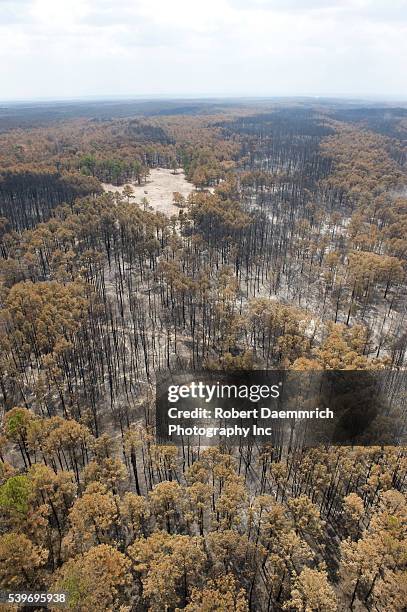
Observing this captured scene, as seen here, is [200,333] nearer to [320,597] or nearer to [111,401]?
[111,401]

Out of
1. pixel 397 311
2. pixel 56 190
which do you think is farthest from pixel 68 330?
pixel 56 190

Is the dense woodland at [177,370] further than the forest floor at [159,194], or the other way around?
the forest floor at [159,194]

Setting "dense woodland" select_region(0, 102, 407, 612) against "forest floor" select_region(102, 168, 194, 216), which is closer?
"dense woodland" select_region(0, 102, 407, 612)

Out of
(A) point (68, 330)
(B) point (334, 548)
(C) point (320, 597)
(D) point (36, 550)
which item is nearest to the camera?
(C) point (320, 597)

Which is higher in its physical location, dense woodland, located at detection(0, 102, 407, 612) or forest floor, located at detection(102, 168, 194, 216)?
forest floor, located at detection(102, 168, 194, 216)

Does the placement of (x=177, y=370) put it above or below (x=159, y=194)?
below

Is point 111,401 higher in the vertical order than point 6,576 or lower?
lower

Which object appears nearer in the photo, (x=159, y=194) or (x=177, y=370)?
(x=177, y=370)

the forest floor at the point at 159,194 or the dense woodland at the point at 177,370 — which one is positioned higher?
the forest floor at the point at 159,194
